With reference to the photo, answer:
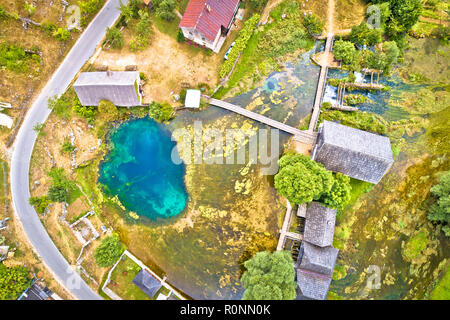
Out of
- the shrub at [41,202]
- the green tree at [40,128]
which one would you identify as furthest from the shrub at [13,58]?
the shrub at [41,202]

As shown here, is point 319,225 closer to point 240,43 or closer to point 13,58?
point 240,43

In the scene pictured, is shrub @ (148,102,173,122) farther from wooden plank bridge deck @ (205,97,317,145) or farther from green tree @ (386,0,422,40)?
green tree @ (386,0,422,40)

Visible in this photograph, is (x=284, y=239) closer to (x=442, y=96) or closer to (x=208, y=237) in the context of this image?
(x=208, y=237)

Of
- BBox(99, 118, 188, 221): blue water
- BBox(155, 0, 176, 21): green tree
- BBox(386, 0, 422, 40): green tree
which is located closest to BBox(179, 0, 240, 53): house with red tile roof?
BBox(155, 0, 176, 21): green tree

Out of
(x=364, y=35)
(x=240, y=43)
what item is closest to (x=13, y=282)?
(x=240, y=43)

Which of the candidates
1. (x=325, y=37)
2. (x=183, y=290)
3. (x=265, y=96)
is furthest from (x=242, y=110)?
(x=183, y=290)

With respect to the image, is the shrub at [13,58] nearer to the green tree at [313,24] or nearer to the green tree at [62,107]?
the green tree at [62,107]
